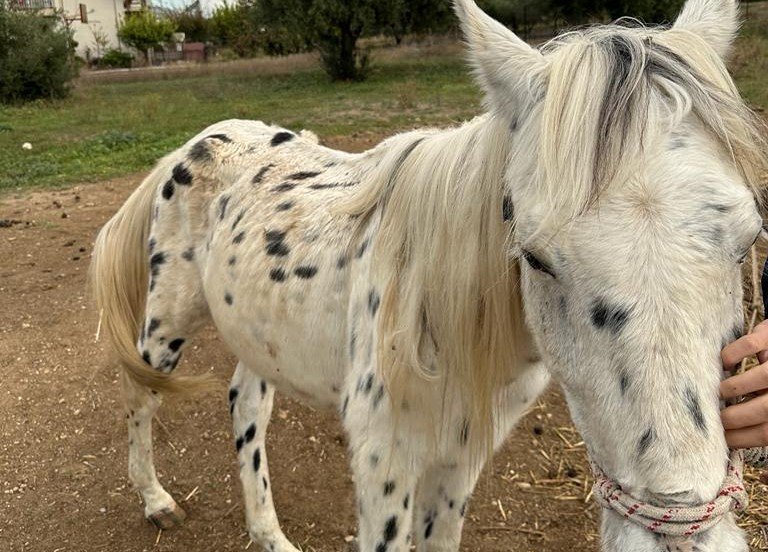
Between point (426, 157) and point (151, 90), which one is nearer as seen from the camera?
point (426, 157)

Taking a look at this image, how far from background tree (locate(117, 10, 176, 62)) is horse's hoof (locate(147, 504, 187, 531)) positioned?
131 ft

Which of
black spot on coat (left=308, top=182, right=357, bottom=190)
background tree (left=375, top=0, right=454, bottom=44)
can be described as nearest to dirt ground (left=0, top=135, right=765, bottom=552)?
black spot on coat (left=308, top=182, right=357, bottom=190)

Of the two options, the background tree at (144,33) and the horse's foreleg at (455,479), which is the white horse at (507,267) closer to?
the horse's foreleg at (455,479)

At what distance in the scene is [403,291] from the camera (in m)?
1.80

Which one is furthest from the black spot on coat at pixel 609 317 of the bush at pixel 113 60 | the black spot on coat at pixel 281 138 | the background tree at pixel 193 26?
the background tree at pixel 193 26

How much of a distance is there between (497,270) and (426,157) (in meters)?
0.43

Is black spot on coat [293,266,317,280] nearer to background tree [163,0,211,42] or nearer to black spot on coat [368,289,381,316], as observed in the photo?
black spot on coat [368,289,381,316]

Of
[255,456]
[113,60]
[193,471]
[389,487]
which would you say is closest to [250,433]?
[255,456]

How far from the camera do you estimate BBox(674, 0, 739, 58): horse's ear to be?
1511 millimetres

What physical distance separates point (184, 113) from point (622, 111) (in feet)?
47.7

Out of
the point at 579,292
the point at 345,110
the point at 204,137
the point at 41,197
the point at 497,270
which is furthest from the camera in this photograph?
the point at 345,110

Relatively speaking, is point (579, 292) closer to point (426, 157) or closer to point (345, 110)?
point (426, 157)

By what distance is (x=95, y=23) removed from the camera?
4006 centimetres

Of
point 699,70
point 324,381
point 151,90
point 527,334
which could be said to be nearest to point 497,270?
point 527,334
